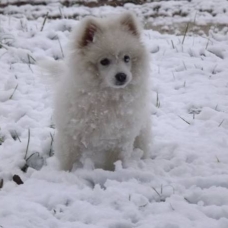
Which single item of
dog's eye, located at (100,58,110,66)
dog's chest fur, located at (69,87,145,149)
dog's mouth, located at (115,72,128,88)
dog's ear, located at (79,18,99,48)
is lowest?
dog's chest fur, located at (69,87,145,149)

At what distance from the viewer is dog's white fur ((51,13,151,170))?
2775 mm

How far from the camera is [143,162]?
2.94 metres

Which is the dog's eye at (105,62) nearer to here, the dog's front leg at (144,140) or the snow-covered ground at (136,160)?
the snow-covered ground at (136,160)

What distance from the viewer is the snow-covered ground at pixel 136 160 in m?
2.21

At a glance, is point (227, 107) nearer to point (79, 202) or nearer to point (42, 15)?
point (79, 202)

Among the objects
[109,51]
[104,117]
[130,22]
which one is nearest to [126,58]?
[109,51]

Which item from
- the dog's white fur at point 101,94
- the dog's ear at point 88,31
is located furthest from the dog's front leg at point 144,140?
the dog's ear at point 88,31

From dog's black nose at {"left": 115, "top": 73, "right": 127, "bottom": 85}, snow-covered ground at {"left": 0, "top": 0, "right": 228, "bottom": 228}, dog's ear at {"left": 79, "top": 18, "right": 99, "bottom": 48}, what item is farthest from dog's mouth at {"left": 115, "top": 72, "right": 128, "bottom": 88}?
snow-covered ground at {"left": 0, "top": 0, "right": 228, "bottom": 228}

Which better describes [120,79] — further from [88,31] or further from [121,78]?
[88,31]

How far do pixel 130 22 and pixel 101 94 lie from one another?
21.4 inches

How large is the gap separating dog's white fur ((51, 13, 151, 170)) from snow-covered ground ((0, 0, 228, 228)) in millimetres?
198

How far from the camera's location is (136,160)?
299 cm

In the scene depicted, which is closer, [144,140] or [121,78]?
[121,78]

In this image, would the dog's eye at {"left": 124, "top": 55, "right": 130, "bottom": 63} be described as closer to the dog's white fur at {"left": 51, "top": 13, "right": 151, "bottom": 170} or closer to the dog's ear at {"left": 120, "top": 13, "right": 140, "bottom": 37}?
the dog's white fur at {"left": 51, "top": 13, "right": 151, "bottom": 170}
